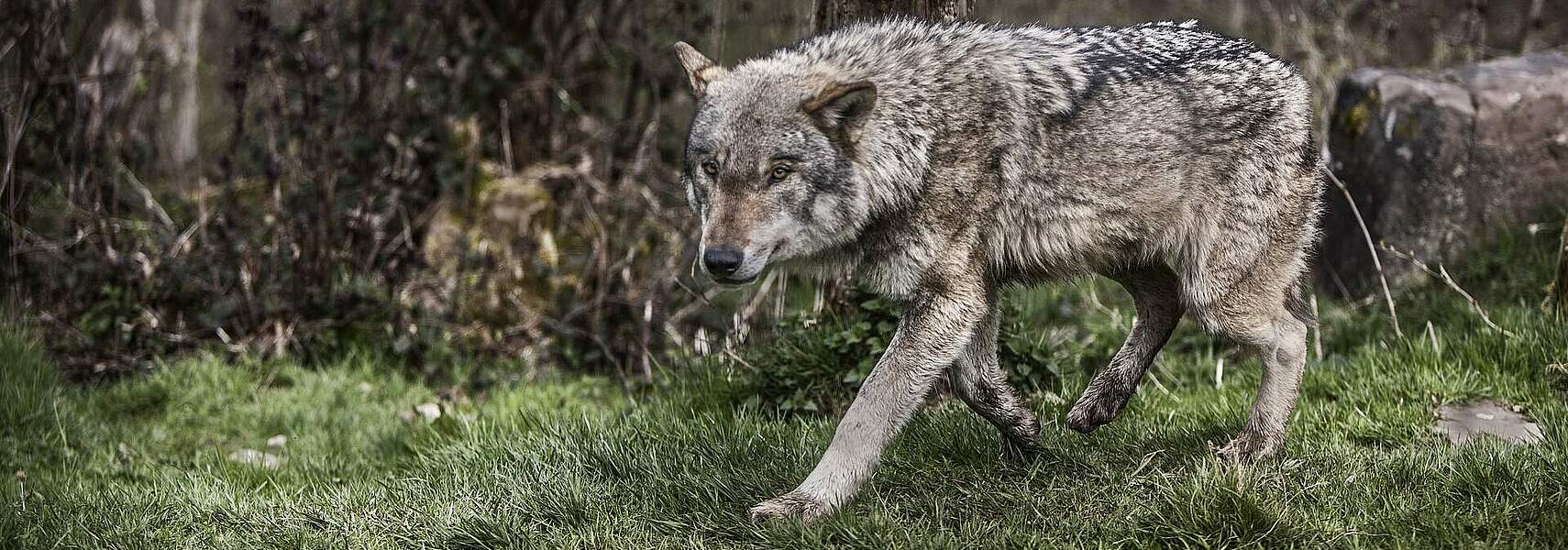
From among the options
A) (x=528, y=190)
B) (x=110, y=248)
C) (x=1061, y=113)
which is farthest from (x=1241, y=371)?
(x=110, y=248)

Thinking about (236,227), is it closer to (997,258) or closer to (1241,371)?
(997,258)

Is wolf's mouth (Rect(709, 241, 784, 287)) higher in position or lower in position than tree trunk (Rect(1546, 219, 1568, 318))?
A: higher

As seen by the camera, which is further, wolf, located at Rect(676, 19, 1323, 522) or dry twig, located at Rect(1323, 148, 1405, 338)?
dry twig, located at Rect(1323, 148, 1405, 338)

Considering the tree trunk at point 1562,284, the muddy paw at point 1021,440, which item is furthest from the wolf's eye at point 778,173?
the tree trunk at point 1562,284

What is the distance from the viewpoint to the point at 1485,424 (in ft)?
16.2

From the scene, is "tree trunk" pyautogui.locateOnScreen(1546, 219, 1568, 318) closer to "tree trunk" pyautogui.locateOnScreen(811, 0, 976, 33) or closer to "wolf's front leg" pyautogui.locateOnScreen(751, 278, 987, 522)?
"tree trunk" pyautogui.locateOnScreen(811, 0, 976, 33)

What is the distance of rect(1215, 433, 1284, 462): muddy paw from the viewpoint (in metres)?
4.52

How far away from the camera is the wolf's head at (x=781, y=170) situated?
400cm

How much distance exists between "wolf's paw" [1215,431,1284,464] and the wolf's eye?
192cm

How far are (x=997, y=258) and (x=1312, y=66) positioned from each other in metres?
5.68

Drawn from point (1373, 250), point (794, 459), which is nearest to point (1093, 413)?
point (794, 459)

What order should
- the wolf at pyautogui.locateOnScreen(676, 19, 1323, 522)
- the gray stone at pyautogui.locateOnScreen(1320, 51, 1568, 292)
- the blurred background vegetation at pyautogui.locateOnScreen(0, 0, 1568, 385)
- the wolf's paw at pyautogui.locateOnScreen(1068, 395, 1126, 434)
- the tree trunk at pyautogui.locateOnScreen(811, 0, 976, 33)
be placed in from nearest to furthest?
the wolf at pyautogui.locateOnScreen(676, 19, 1323, 522) → the wolf's paw at pyautogui.locateOnScreen(1068, 395, 1126, 434) → the tree trunk at pyautogui.locateOnScreen(811, 0, 976, 33) → the gray stone at pyautogui.locateOnScreen(1320, 51, 1568, 292) → the blurred background vegetation at pyautogui.locateOnScreen(0, 0, 1568, 385)

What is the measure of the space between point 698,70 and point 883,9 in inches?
48.5

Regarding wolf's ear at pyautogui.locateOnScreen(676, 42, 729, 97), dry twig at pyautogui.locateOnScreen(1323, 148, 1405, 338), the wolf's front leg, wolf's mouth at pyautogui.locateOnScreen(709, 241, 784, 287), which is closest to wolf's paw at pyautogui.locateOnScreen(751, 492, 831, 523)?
the wolf's front leg
